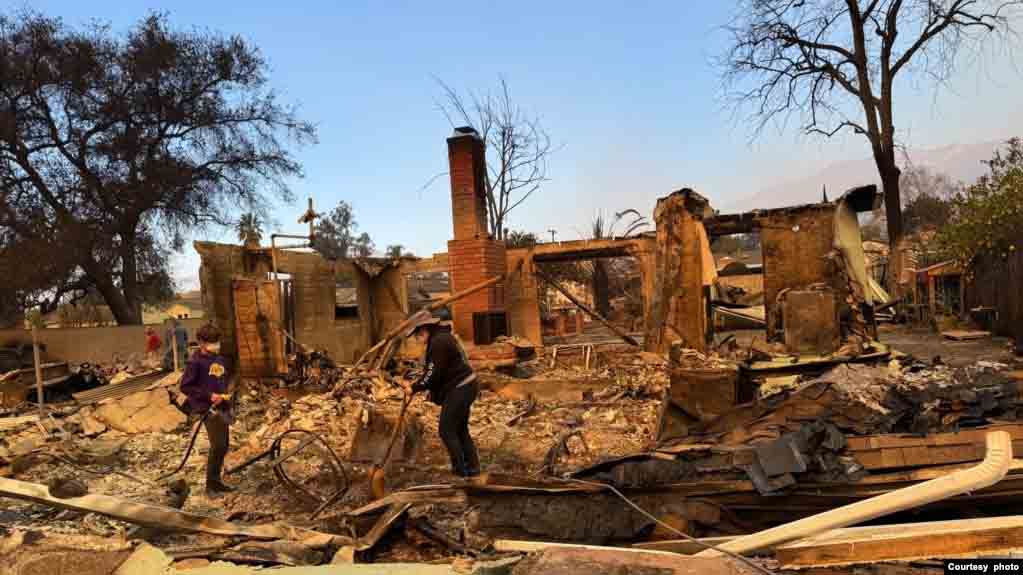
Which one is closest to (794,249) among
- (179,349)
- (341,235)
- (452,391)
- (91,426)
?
(452,391)

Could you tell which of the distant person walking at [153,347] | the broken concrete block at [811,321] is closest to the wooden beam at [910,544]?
the broken concrete block at [811,321]

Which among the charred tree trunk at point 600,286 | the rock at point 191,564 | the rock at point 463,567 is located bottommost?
the rock at point 191,564

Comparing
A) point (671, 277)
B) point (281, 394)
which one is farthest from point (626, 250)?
point (281, 394)

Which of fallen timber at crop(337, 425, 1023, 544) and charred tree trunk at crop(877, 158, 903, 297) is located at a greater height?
charred tree trunk at crop(877, 158, 903, 297)

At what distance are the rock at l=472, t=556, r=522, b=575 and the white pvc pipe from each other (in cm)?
88

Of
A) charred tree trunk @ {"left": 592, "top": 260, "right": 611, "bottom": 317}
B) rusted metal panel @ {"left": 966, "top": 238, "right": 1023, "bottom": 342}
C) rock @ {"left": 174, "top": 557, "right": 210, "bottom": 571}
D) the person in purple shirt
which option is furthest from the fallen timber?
charred tree trunk @ {"left": 592, "top": 260, "right": 611, "bottom": 317}

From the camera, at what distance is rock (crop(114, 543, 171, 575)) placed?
9.73 ft

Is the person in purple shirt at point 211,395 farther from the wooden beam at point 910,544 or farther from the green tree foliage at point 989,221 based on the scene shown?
the green tree foliage at point 989,221

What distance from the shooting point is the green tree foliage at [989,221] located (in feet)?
41.1

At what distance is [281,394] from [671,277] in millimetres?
6412

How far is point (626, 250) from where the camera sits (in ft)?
46.8

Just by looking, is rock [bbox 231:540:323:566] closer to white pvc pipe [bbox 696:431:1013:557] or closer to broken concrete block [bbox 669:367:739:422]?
white pvc pipe [bbox 696:431:1013:557]

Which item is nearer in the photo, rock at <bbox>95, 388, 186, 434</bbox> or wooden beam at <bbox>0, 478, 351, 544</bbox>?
wooden beam at <bbox>0, 478, 351, 544</bbox>

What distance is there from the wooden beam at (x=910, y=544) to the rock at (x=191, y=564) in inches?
111
